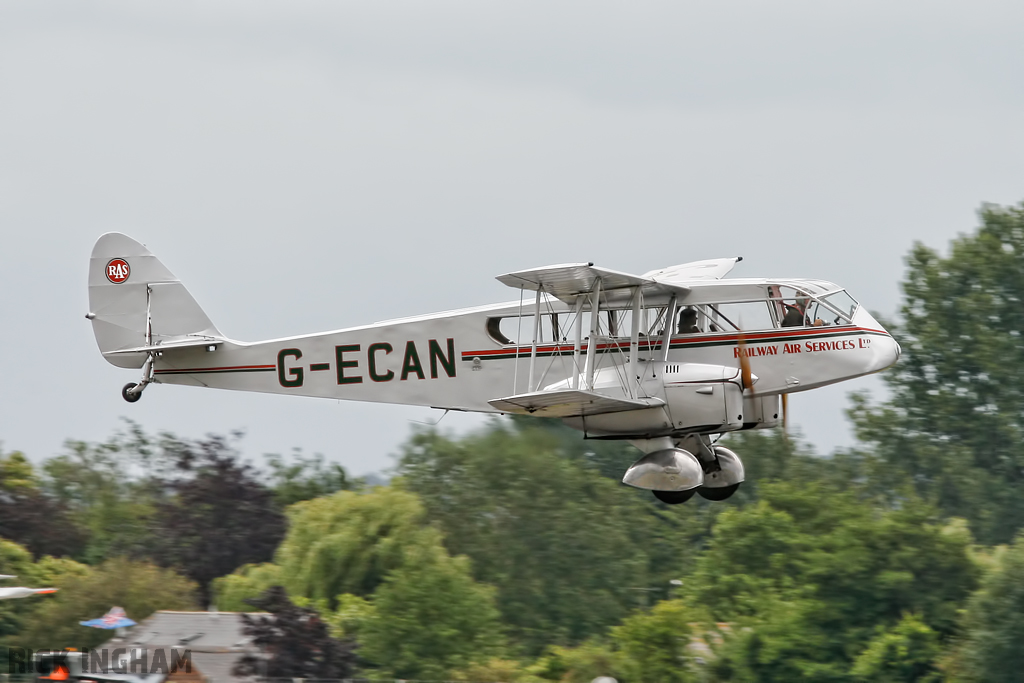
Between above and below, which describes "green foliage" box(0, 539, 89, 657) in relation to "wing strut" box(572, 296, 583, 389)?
below

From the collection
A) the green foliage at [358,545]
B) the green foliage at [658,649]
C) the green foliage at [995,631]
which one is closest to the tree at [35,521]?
the green foliage at [358,545]

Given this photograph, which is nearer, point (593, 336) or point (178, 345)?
point (593, 336)

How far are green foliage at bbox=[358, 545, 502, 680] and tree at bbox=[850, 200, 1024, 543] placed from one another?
66.5ft

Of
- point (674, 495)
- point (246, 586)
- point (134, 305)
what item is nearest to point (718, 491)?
point (674, 495)

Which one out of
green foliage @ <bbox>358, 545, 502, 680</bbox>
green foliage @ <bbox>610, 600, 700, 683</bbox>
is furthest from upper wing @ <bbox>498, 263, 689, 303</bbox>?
green foliage @ <bbox>358, 545, 502, 680</bbox>

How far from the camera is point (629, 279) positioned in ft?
57.2

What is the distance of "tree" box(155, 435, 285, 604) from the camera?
54.7m

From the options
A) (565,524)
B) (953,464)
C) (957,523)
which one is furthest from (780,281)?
(953,464)

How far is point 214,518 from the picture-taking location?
185 ft

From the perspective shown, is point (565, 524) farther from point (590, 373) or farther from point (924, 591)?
point (590, 373)

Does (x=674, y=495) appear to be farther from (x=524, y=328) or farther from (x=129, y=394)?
(x=129, y=394)

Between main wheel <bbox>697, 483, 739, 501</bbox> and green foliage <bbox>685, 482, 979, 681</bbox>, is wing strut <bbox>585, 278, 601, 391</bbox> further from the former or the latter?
green foliage <bbox>685, 482, 979, 681</bbox>

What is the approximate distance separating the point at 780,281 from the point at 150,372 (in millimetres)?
9429

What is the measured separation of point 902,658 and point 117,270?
90.3ft
